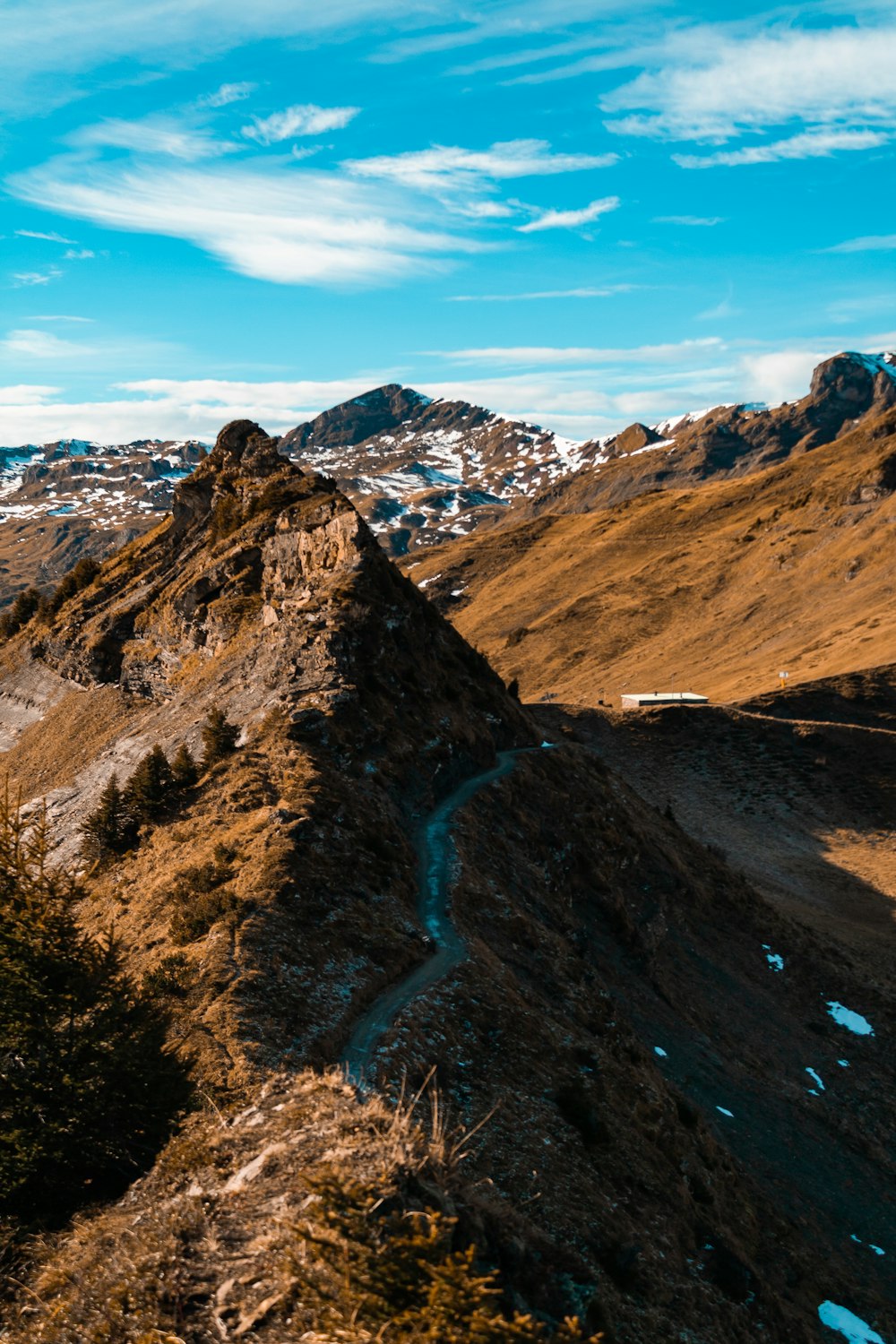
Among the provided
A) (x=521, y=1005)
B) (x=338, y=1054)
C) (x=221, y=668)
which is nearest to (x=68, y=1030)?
(x=338, y=1054)

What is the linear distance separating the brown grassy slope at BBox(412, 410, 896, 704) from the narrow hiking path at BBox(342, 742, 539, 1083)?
79059mm

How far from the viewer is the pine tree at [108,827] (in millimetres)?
37750

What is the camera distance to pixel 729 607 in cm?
15475

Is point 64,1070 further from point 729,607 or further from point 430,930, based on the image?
point 729,607

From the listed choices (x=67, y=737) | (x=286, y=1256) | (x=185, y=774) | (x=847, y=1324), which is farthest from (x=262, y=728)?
(x=847, y=1324)

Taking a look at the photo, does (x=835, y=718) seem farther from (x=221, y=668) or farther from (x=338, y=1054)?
(x=338, y=1054)

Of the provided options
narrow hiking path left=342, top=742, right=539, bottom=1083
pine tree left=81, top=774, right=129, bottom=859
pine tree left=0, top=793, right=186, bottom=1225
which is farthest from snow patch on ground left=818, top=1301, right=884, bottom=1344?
pine tree left=81, top=774, right=129, bottom=859

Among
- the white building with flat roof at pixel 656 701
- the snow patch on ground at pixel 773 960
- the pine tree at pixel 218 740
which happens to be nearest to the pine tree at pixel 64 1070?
the pine tree at pixel 218 740

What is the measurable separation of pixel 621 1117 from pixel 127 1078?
14.5 metres

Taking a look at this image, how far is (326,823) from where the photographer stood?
31.9 m

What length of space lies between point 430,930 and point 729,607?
5394 inches

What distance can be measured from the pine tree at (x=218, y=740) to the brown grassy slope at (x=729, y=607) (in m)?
84.3

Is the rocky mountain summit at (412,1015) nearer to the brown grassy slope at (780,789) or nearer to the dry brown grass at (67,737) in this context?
the dry brown grass at (67,737)

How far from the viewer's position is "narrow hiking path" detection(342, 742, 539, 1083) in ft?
72.5
